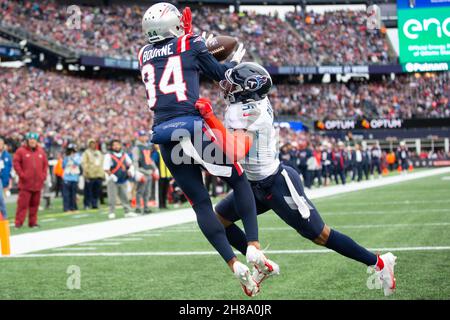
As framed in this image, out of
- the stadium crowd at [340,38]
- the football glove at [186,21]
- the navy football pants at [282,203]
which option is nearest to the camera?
the football glove at [186,21]

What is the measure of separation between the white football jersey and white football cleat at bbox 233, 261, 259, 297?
80 cm

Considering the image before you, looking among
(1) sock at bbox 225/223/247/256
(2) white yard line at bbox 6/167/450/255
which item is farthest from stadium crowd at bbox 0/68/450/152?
(1) sock at bbox 225/223/247/256

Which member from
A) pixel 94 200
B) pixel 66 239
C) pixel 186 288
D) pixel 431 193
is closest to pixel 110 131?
pixel 94 200

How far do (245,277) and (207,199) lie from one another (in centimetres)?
64

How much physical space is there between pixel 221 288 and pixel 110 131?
25.7 meters

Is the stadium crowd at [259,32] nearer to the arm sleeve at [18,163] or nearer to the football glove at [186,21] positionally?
the arm sleeve at [18,163]

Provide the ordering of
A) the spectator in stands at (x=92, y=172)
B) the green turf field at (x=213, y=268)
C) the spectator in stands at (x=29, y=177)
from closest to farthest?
the green turf field at (x=213, y=268) < the spectator in stands at (x=29, y=177) < the spectator in stands at (x=92, y=172)

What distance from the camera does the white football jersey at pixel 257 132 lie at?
4973 mm

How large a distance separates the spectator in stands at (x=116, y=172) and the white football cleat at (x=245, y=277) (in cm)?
944

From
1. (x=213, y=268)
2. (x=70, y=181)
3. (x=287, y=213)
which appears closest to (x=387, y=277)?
(x=287, y=213)

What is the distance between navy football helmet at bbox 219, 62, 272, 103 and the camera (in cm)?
485

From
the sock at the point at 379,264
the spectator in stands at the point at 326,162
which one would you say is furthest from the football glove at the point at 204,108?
the spectator in stands at the point at 326,162

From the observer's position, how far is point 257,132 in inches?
199

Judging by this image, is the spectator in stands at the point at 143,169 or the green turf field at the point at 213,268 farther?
the spectator in stands at the point at 143,169
